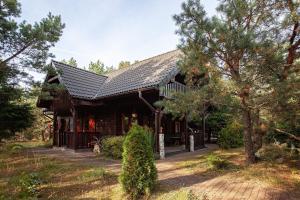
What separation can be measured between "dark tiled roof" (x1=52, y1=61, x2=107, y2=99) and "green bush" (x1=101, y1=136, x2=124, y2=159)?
3660 mm

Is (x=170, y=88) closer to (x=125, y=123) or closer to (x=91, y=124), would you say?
(x=125, y=123)

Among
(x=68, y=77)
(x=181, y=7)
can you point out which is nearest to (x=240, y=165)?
(x=181, y=7)

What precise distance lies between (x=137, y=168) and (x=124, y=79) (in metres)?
10.7

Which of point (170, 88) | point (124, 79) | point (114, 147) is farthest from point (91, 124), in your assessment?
point (170, 88)

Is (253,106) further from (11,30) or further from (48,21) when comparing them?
(11,30)

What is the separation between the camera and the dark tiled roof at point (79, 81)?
16266mm

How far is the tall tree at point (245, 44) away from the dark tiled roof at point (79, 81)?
831 centimetres

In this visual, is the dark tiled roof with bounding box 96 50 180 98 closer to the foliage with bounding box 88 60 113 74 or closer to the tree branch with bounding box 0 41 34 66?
the tree branch with bounding box 0 41 34 66

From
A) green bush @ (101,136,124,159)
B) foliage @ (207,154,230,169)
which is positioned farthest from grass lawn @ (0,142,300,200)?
green bush @ (101,136,124,159)

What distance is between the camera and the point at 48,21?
10.8 metres

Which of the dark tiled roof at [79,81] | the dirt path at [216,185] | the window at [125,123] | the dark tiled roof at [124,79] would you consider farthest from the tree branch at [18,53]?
the window at [125,123]

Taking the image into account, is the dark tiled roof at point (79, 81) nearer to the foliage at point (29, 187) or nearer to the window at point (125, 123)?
the window at point (125, 123)

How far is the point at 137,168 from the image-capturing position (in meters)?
7.58

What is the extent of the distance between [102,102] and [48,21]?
725cm
